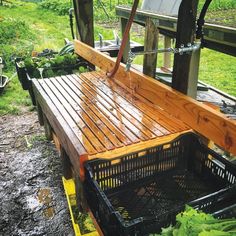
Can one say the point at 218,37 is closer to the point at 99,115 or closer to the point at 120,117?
the point at 120,117

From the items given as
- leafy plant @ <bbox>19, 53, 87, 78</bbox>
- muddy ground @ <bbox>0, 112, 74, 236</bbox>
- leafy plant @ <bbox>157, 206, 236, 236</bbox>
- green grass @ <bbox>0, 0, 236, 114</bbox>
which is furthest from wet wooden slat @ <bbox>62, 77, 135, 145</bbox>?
green grass @ <bbox>0, 0, 236, 114</bbox>

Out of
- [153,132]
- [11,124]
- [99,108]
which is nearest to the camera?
[153,132]

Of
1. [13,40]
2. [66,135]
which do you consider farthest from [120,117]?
[13,40]

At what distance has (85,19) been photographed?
6.17 meters

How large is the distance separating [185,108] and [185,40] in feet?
2.33

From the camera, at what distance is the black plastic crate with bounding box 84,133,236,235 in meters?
2.64

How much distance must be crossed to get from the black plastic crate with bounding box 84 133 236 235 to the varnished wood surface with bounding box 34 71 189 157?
0.45 ft

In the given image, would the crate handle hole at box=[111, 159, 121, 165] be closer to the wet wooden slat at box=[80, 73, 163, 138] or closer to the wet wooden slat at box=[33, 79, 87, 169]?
the wet wooden slat at box=[33, 79, 87, 169]

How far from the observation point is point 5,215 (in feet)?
12.3

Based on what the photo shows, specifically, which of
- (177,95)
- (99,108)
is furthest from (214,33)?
(99,108)

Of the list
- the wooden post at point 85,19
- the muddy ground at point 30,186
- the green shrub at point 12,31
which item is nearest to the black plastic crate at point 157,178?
the muddy ground at point 30,186

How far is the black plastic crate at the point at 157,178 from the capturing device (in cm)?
264

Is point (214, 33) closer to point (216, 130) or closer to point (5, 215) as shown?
point (216, 130)

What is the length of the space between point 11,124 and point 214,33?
4.32 meters
